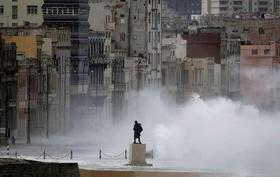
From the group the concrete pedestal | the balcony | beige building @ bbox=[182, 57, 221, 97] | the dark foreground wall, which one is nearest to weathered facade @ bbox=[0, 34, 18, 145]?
the concrete pedestal

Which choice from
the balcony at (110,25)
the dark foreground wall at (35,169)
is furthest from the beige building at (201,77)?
the dark foreground wall at (35,169)

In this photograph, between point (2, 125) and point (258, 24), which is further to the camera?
point (258, 24)

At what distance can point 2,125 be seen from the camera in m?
76.2

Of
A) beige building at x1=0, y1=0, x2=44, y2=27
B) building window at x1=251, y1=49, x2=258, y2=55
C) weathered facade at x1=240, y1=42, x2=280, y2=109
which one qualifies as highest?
beige building at x1=0, y1=0, x2=44, y2=27

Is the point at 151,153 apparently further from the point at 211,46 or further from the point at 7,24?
the point at 211,46

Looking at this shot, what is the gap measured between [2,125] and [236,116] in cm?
1080

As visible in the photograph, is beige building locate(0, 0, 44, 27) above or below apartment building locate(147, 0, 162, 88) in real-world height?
above

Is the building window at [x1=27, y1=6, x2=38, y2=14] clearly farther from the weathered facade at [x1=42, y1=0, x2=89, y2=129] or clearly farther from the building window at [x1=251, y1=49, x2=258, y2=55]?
the building window at [x1=251, y1=49, x2=258, y2=55]

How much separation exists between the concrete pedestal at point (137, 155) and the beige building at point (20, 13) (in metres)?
35.6

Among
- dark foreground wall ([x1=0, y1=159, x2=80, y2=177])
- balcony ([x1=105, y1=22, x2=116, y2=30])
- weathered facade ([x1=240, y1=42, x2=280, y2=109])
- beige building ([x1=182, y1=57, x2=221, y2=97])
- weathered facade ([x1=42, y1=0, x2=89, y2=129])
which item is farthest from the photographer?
weathered facade ([x1=240, y1=42, x2=280, y2=109])

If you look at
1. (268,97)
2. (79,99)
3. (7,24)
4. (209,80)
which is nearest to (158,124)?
(79,99)

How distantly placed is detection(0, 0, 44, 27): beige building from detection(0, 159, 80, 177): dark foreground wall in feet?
160

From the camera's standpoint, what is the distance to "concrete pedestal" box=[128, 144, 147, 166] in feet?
189

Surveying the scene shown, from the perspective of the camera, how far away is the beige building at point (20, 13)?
307ft
